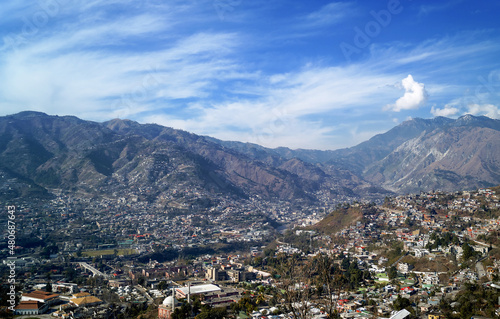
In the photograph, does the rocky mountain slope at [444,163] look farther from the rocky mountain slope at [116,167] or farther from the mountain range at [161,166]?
the rocky mountain slope at [116,167]

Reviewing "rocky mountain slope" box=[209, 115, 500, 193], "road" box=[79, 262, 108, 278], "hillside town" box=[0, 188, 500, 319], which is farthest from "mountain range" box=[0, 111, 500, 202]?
"road" box=[79, 262, 108, 278]

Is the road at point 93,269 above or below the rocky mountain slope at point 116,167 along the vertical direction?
below

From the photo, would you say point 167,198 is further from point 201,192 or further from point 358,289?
point 358,289

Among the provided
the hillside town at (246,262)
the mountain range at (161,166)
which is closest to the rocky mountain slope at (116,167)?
the mountain range at (161,166)

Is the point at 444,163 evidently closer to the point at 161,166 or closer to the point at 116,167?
the point at 161,166

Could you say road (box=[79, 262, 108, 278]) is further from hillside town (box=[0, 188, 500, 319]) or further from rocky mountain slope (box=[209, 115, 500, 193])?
rocky mountain slope (box=[209, 115, 500, 193])

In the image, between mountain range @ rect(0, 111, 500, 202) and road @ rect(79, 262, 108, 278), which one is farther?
mountain range @ rect(0, 111, 500, 202)
